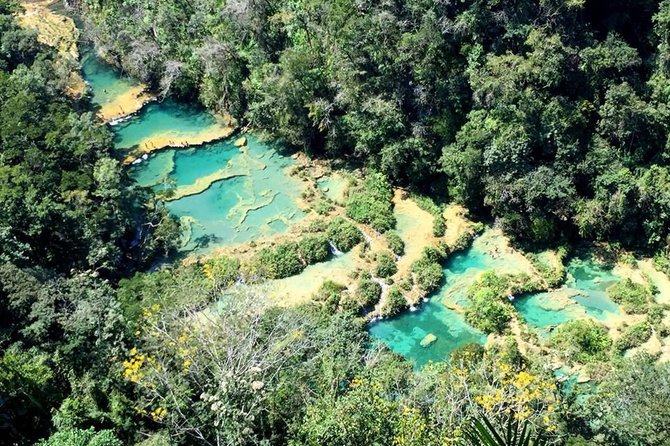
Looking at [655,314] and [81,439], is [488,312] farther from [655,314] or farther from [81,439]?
[81,439]

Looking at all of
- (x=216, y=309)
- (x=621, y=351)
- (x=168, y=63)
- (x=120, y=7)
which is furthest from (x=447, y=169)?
(x=120, y=7)

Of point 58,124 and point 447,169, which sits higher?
point 58,124

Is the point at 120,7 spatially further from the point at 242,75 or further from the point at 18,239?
the point at 18,239

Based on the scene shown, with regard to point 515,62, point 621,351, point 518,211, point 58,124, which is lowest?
point 621,351

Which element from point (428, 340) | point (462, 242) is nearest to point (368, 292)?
point (428, 340)

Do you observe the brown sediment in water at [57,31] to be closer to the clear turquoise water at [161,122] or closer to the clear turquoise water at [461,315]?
the clear turquoise water at [161,122]

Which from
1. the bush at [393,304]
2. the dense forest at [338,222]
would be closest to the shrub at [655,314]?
the dense forest at [338,222]
